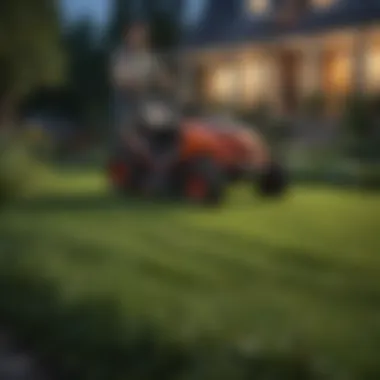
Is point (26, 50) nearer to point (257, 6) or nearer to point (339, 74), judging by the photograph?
point (257, 6)

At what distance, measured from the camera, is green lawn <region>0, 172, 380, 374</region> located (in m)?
2.06

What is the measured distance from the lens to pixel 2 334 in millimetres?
2520

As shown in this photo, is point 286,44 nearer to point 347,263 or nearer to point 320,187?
point 320,187

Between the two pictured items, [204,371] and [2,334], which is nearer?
[204,371]

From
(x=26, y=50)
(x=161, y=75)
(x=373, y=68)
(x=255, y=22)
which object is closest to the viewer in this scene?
(x=373, y=68)

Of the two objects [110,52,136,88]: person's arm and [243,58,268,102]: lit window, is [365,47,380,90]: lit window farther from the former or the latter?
[110,52,136,88]: person's arm

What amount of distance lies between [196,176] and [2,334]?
731mm

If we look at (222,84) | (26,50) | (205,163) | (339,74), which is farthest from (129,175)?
(339,74)

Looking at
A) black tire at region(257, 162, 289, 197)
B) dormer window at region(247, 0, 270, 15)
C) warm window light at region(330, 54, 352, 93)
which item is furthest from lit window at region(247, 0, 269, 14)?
black tire at region(257, 162, 289, 197)

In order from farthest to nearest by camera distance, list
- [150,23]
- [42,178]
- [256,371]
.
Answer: [42,178], [150,23], [256,371]

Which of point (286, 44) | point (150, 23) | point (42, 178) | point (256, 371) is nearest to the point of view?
point (256, 371)

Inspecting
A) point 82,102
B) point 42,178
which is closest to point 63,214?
point 42,178

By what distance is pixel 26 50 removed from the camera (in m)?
2.57

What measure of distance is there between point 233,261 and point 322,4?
25.8 inches
